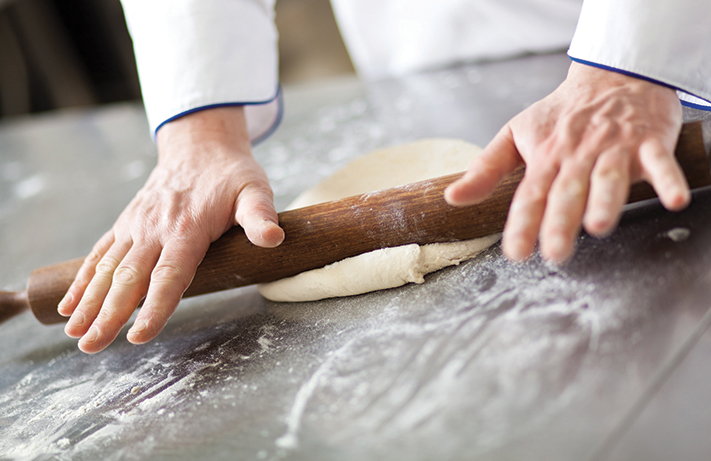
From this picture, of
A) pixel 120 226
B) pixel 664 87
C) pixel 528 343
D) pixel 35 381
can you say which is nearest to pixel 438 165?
pixel 664 87

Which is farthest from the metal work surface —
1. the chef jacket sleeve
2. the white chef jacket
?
the chef jacket sleeve

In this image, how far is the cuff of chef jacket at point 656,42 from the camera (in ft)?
3.00

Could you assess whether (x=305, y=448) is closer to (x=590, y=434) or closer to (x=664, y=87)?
(x=590, y=434)

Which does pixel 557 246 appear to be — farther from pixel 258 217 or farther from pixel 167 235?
pixel 167 235

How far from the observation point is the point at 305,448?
0.69 metres

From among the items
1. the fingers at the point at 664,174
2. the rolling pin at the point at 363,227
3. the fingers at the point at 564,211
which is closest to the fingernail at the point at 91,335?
the rolling pin at the point at 363,227

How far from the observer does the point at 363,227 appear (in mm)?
1016

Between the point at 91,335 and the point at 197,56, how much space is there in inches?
34.2

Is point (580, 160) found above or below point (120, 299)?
above

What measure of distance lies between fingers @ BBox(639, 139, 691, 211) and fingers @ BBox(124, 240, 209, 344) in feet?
2.74

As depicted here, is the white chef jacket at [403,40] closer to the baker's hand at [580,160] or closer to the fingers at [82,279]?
the baker's hand at [580,160]

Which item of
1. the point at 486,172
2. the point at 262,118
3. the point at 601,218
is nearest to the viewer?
the point at 601,218

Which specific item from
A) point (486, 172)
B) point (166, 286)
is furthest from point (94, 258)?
point (486, 172)

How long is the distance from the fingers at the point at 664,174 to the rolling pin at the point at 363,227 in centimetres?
17
